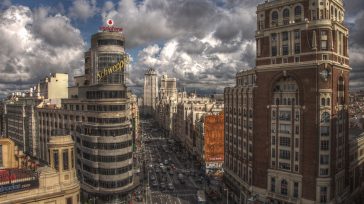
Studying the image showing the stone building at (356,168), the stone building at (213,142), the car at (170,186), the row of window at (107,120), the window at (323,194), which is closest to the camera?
the window at (323,194)

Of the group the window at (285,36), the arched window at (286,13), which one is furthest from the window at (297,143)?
the arched window at (286,13)

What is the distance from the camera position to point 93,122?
99.4 m

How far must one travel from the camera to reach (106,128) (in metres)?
96.3

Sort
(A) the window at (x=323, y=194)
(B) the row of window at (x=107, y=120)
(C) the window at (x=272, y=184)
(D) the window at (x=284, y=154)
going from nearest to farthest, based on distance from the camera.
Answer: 1. (A) the window at (x=323, y=194)
2. (D) the window at (x=284, y=154)
3. (C) the window at (x=272, y=184)
4. (B) the row of window at (x=107, y=120)

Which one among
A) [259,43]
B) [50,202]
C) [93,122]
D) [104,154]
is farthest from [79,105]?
[259,43]

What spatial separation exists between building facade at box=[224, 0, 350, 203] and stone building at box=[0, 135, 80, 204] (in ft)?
161

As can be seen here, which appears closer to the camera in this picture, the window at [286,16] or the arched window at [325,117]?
the arched window at [325,117]

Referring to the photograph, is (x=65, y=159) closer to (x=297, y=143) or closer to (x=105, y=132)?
(x=105, y=132)

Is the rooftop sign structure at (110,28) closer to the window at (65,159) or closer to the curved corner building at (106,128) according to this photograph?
the curved corner building at (106,128)

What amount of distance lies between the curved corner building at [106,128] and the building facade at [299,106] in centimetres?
3781

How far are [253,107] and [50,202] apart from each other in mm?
56469

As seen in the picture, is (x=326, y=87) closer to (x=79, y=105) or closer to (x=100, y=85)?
(x=100, y=85)

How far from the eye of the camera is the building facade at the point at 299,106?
252ft

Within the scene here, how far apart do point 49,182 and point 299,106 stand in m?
59.0
